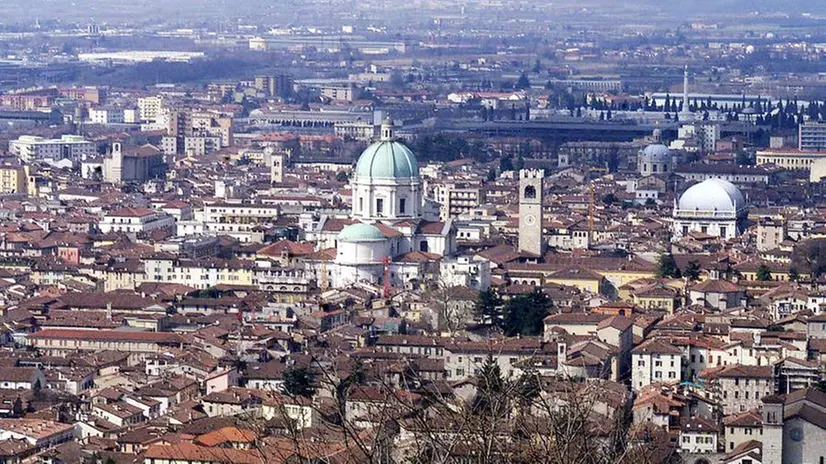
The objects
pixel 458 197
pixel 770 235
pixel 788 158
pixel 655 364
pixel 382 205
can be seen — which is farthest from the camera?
pixel 788 158

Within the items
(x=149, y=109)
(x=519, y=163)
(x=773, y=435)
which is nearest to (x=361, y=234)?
(x=773, y=435)

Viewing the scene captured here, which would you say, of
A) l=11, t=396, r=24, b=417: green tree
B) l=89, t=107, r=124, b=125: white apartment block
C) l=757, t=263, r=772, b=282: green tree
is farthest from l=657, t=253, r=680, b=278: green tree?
l=89, t=107, r=124, b=125: white apartment block

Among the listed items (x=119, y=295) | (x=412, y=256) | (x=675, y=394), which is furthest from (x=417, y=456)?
(x=412, y=256)

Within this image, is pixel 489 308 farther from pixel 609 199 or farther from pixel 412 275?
pixel 609 199

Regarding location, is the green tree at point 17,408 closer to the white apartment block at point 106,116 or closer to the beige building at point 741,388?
the beige building at point 741,388

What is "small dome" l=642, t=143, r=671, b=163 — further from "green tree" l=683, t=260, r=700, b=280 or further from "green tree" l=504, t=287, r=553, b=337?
"green tree" l=504, t=287, r=553, b=337

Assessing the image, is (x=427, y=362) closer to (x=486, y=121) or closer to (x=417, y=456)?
(x=417, y=456)

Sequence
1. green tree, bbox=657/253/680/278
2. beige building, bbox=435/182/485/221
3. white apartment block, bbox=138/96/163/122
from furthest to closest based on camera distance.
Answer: white apartment block, bbox=138/96/163/122 < beige building, bbox=435/182/485/221 < green tree, bbox=657/253/680/278
